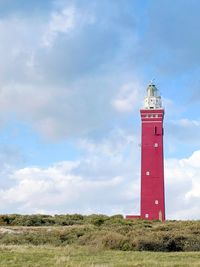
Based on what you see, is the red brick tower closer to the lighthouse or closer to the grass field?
the lighthouse

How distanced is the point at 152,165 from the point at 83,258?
37069 mm

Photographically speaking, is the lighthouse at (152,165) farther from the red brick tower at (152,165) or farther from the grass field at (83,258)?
the grass field at (83,258)

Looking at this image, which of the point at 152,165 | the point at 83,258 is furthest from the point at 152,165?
the point at 83,258

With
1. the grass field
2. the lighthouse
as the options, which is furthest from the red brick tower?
the grass field

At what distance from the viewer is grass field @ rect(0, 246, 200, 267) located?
18.1 m

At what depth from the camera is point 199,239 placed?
2858 cm

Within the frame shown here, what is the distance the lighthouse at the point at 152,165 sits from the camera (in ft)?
182

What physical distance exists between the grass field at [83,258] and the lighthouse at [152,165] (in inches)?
1274

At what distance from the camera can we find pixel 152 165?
186ft

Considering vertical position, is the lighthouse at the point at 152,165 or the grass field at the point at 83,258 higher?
the lighthouse at the point at 152,165

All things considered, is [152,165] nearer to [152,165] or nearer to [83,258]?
[152,165]

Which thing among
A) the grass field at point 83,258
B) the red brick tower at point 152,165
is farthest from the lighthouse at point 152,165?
the grass field at point 83,258

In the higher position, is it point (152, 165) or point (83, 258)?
point (152, 165)

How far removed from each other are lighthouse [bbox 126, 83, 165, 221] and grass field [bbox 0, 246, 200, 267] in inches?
1274
